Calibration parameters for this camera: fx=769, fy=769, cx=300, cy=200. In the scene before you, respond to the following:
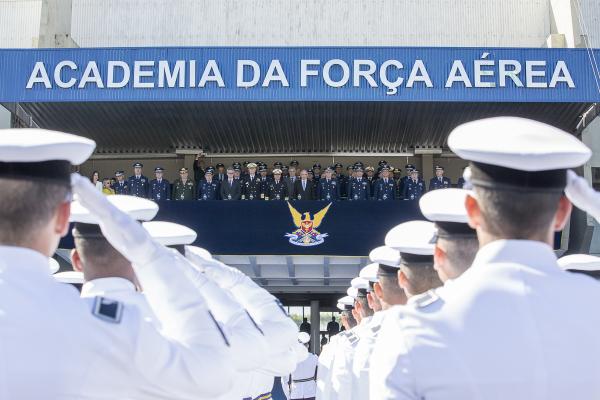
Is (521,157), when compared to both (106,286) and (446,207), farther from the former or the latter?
(106,286)

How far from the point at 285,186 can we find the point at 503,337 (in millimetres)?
13345

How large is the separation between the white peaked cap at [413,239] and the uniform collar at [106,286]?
1.19m

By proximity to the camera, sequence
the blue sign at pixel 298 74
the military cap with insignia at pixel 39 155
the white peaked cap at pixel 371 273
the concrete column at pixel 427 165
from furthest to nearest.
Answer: the concrete column at pixel 427 165 → the blue sign at pixel 298 74 → the white peaked cap at pixel 371 273 → the military cap with insignia at pixel 39 155

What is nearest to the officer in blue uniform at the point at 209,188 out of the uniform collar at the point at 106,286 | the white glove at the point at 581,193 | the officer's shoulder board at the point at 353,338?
the officer's shoulder board at the point at 353,338

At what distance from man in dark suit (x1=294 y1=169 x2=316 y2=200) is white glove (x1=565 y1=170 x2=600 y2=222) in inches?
514

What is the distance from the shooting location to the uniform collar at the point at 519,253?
168cm

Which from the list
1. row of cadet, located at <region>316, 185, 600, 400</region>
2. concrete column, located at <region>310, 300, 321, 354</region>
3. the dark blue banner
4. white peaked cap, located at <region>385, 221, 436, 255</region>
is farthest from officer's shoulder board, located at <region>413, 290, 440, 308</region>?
concrete column, located at <region>310, 300, 321, 354</region>

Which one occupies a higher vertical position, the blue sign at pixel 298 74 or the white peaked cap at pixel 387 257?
the blue sign at pixel 298 74

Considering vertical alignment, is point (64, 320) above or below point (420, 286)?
below

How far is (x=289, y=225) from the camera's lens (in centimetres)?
1411

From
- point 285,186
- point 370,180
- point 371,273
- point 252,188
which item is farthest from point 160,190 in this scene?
point 371,273

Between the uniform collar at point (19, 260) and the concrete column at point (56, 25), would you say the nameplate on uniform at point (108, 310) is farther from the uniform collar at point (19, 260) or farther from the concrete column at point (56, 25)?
the concrete column at point (56, 25)

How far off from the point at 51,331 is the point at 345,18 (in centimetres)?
1884

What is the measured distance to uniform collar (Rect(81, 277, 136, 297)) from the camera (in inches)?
84.8
